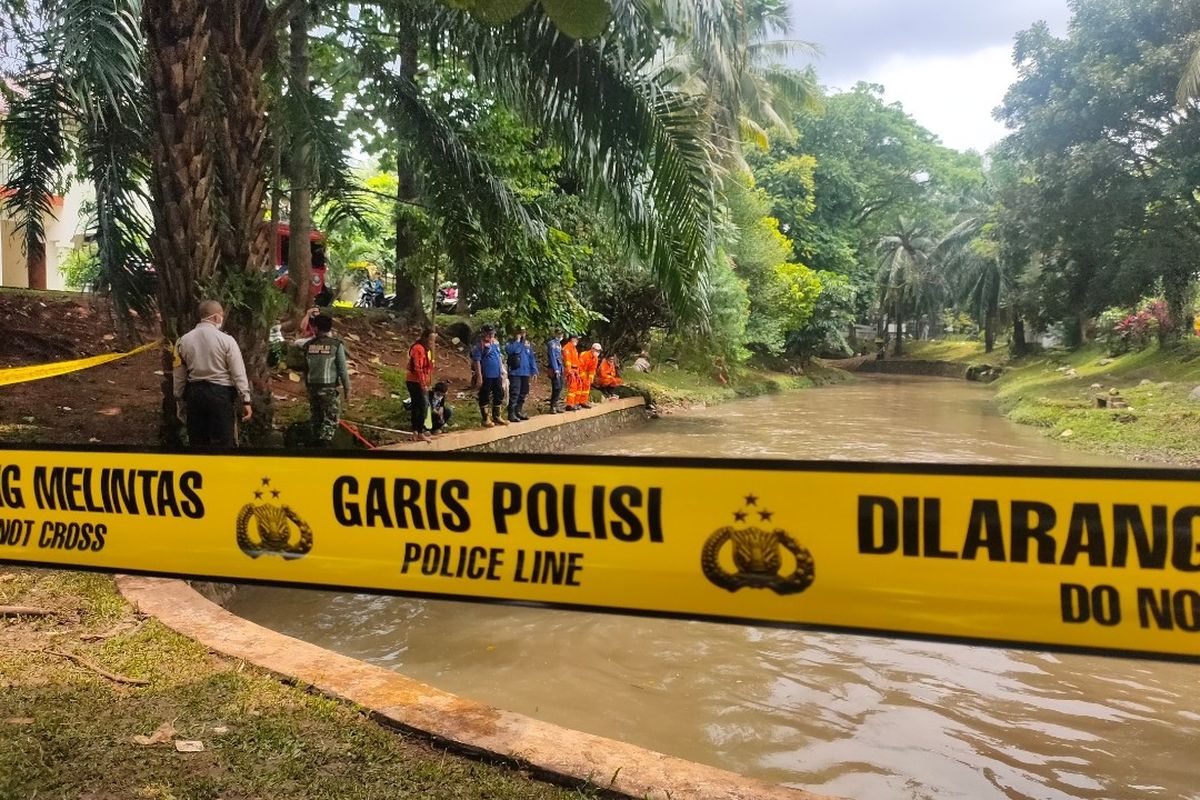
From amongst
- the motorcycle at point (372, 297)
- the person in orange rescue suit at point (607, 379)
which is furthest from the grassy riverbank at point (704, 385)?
the motorcycle at point (372, 297)

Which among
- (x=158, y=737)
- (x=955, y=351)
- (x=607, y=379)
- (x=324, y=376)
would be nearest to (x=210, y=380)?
(x=324, y=376)

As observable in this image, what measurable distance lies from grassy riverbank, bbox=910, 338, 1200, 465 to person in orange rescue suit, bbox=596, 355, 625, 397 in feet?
28.8

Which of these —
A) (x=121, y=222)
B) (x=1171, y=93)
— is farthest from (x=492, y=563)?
(x=1171, y=93)

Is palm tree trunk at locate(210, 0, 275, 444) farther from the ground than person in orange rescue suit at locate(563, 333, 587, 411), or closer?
farther from the ground

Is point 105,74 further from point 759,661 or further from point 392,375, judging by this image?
point 392,375

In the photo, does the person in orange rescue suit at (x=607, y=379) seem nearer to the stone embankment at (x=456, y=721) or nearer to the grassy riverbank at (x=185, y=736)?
the stone embankment at (x=456, y=721)

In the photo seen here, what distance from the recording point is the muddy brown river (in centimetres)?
356

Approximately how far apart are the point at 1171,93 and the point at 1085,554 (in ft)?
55.8

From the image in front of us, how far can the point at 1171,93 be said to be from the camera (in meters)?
14.8

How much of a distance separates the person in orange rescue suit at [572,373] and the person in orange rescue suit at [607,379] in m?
2.97

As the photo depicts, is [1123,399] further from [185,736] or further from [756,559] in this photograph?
[185,736]

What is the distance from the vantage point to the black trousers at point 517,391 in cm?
1126

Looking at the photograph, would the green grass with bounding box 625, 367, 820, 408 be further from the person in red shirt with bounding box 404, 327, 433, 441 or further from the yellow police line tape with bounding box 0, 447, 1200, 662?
the yellow police line tape with bounding box 0, 447, 1200, 662

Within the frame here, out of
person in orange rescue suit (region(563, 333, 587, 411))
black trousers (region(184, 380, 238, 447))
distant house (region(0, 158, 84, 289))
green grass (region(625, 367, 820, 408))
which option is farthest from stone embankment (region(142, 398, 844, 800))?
distant house (region(0, 158, 84, 289))
